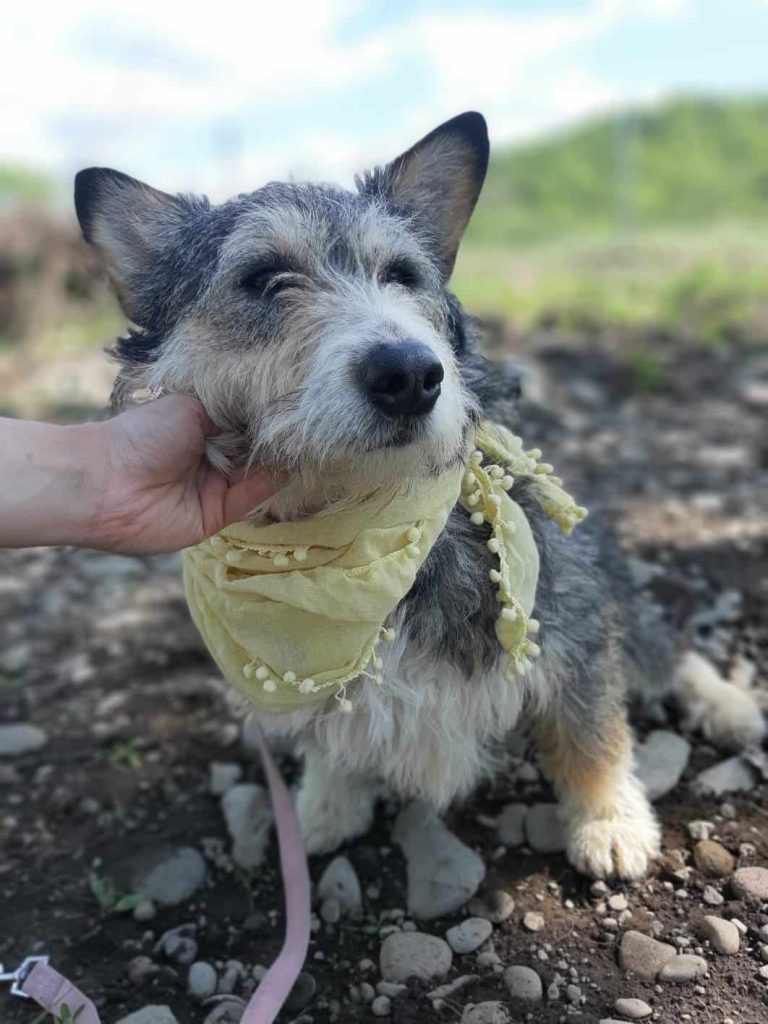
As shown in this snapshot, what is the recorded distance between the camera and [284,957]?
9.85 ft

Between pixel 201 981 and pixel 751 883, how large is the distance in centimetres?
195

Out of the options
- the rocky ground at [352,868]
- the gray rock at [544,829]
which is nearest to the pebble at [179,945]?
the rocky ground at [352,868]

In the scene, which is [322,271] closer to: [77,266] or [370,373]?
[370,373]

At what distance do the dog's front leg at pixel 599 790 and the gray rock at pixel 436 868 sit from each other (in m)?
0.40

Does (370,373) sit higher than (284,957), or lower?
higher

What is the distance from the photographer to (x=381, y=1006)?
2.88 metres

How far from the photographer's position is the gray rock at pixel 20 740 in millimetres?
4266

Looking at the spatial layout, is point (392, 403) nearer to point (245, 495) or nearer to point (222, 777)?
point (245, 495)

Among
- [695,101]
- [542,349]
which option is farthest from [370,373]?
[695,101]

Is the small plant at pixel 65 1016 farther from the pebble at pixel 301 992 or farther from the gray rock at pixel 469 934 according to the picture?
the gray rock at pixel 469 934

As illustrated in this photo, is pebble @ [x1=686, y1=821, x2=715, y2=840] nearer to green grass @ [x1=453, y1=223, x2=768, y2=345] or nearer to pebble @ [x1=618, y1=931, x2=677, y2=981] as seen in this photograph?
pebble @ [x1=618, y1=931, x2=677, y2=981]

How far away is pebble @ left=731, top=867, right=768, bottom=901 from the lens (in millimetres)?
3002

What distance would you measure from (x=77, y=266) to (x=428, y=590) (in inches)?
509

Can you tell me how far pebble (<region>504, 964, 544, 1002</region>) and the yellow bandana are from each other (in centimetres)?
102
